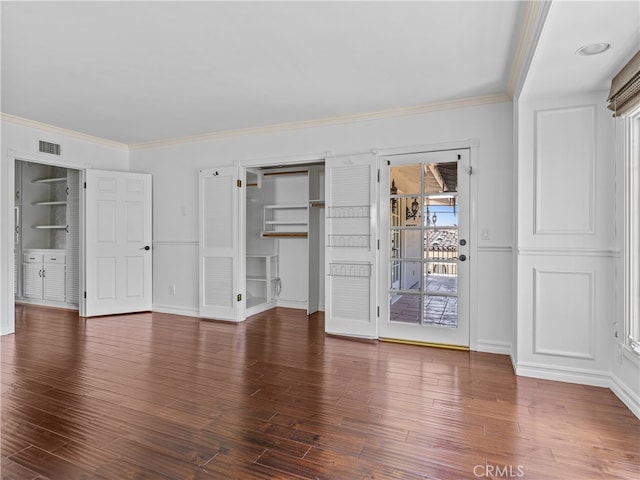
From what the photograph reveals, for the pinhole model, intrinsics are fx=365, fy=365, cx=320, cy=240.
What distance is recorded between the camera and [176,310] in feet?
17.3

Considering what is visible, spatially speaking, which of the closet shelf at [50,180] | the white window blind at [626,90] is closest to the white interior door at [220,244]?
the closet shelf at [50,180]

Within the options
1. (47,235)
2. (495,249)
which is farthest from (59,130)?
(495,249)

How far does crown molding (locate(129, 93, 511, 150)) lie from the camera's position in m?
3.61

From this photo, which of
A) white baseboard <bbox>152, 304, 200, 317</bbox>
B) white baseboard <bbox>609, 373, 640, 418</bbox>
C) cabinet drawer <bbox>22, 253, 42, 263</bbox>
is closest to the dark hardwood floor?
white baseboard <bbox>609, 373, 640, 418</bbox>

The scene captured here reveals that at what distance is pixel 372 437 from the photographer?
204 centimetres

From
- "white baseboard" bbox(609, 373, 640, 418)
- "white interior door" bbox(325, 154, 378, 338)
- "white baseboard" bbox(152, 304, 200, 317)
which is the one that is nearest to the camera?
"white baseboard" bbox(609, 373, 640, 418)

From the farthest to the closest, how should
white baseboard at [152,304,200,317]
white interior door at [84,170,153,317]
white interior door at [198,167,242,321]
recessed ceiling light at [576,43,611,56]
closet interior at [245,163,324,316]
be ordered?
closet interior at [245,163,324,316], white baseboard at [152,304,200,317], white interior door at [84,170,153,317], white interior door at [198,167,242,321], recessed ceiling light at [576,43,611,56]

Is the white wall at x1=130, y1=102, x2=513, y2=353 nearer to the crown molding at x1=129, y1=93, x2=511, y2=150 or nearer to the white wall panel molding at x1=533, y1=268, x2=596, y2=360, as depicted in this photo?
the crown molding at x1=129, y1=93, x2=511, y2=150

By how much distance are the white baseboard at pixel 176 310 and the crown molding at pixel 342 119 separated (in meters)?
2.37

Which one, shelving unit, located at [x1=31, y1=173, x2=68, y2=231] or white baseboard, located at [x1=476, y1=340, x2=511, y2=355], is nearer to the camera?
white baseboard, located at [x1=476, y1=340, x2=511, y2=355]

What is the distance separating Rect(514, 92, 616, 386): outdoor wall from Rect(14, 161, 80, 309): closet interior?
605 cm

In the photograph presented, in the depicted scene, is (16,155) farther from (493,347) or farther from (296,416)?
(493,347)

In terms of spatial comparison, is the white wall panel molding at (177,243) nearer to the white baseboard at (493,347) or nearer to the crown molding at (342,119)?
the crown molding at (342,119)

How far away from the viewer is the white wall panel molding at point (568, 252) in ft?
9.04
